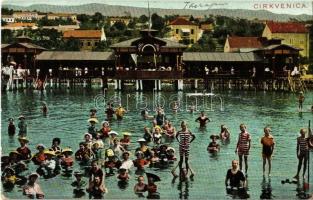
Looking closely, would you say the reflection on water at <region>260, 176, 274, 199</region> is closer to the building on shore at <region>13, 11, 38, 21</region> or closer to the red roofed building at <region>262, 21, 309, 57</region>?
the red roofed building at <region>262, 21, 309, 57</region>

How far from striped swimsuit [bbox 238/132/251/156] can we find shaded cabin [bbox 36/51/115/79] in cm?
1318

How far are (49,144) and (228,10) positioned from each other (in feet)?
11.5

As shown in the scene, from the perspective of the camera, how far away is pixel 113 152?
9.05 meters

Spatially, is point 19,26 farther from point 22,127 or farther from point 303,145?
point 303,145

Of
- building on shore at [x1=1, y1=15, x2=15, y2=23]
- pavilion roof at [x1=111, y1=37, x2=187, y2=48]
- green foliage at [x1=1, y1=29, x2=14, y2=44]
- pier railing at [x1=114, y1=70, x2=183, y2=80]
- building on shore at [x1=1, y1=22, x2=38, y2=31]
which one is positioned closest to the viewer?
building on shore at [x1=1, y1=15, x2=15, y2=23]

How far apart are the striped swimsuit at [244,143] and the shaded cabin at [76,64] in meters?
13.2

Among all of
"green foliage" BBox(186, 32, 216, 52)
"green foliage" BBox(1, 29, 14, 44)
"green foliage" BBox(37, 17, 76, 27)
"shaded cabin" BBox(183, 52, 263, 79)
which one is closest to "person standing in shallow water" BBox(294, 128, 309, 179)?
"green foliage" BBox(37, 17, 76, 27)

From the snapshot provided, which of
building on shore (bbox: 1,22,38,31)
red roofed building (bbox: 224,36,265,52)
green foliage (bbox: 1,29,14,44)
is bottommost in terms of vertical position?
red roofed building (bbox: 224,36,265,52)

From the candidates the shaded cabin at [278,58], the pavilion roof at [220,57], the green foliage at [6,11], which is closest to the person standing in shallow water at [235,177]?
the green foliage at [6,11]

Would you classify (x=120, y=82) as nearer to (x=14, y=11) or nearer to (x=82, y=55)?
(x=82, y=55)

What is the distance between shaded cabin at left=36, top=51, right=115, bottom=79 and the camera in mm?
21672

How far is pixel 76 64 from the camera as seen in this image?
24.3 metres

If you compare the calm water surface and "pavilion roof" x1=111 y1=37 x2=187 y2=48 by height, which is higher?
"pavilion roof" x1=111 y1=37 x2=187 y2=48

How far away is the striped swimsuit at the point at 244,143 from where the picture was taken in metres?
8.08
